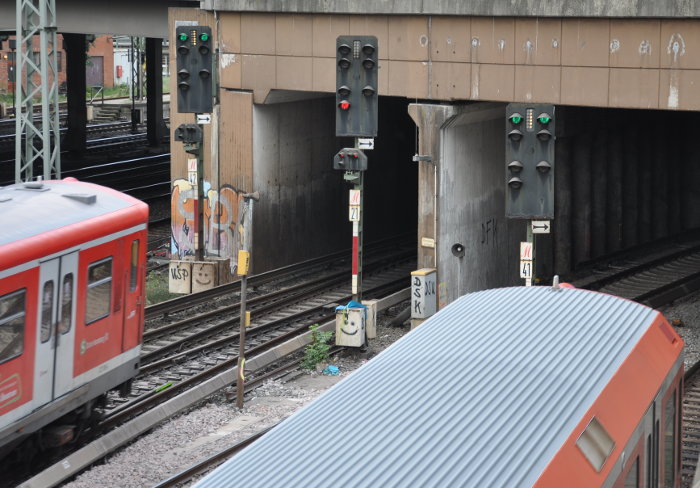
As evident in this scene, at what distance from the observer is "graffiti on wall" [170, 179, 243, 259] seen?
1007 inches

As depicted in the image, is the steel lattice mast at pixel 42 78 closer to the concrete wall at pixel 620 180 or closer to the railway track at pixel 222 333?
the railway track at pixel 222 333

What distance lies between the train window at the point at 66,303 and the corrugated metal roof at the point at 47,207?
1.99 feet

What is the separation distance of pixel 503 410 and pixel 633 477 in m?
1.38

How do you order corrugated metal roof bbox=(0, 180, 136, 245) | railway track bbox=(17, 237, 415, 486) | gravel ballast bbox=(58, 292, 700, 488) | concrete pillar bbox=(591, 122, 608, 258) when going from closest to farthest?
1. corrugated metal roof bbox=(0, 180, 136, 245)
2. gravel ballast bbox=(58, 292, 700, 488)
3. railway track bbox=(17, 237, 415, 486)
4. concrete pillar bbox=(591, 122, 608, 258)

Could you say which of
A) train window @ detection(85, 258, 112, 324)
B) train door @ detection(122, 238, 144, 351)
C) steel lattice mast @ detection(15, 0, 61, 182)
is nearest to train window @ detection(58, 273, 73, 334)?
train window @ detection(85, 258, 112, 324)

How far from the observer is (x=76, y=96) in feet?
162

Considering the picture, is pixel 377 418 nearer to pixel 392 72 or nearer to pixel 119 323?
pixel 119 323

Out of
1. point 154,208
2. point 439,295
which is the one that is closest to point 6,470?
point 439,295

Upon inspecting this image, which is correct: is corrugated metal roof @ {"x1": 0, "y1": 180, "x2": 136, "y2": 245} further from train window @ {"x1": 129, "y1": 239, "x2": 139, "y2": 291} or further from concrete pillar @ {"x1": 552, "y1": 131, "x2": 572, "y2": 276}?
concrete pillar @ {"x1": 552, "y1": 131, "x2": 572, "y2": 276}

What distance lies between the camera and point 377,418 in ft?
23.6

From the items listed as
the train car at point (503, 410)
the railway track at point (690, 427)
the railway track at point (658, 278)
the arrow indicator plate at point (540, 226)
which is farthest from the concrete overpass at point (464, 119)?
the train car at point (503, 410)

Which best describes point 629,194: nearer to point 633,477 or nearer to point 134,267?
point 134,267

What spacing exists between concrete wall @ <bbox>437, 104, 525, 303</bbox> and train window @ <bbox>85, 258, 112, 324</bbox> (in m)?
9.87

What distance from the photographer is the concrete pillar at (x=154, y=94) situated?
51.3 m
